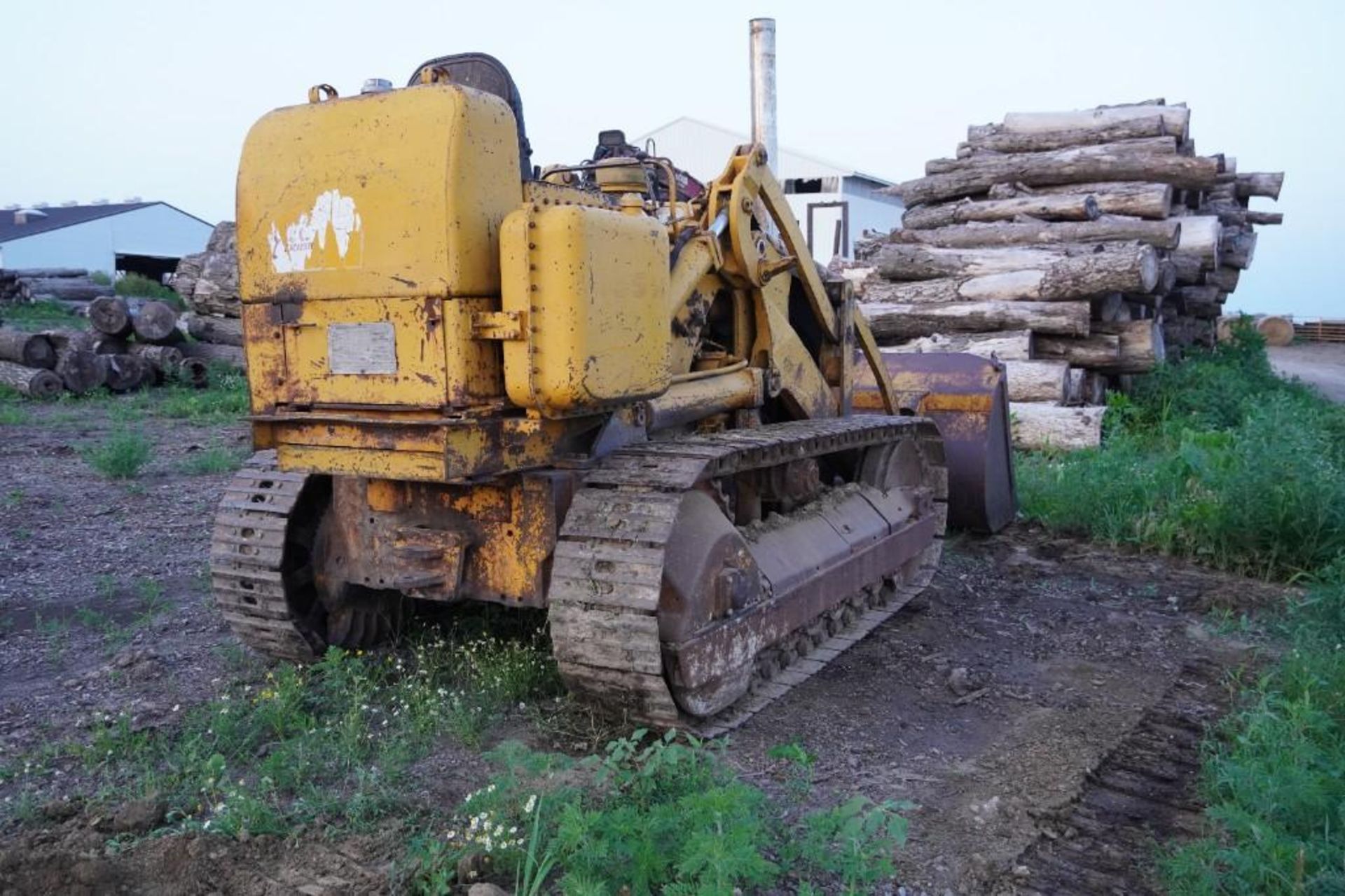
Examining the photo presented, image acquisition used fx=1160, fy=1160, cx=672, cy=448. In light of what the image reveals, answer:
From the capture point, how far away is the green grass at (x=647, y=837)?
112 inches

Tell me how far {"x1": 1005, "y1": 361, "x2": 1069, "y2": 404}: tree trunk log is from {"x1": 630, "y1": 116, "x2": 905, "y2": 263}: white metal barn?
1757cm

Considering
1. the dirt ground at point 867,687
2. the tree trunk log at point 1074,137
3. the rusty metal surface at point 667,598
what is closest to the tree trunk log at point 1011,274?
the tree trunk log at point 1074,137

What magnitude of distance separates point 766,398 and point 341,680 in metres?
2.35

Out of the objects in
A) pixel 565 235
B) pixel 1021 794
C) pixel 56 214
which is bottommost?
pixel 1021 794

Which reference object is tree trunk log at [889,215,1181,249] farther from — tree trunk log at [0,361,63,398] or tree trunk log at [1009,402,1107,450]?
tree trunk log at [0,361,63,398]

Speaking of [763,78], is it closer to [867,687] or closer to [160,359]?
[867,687]

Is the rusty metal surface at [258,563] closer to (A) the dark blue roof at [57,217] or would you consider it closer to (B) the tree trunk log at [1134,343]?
(B) the tree trunk log at [1134,343]

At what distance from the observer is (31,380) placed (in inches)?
584

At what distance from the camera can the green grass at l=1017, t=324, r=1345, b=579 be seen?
661 centimetres

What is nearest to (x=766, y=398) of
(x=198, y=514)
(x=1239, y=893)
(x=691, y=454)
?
(x=691, y=454)

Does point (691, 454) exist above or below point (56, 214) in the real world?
below

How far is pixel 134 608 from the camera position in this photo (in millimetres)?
5918

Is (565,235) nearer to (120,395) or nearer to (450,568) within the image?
(450,568)

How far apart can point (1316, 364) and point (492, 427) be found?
2008 centimetres
